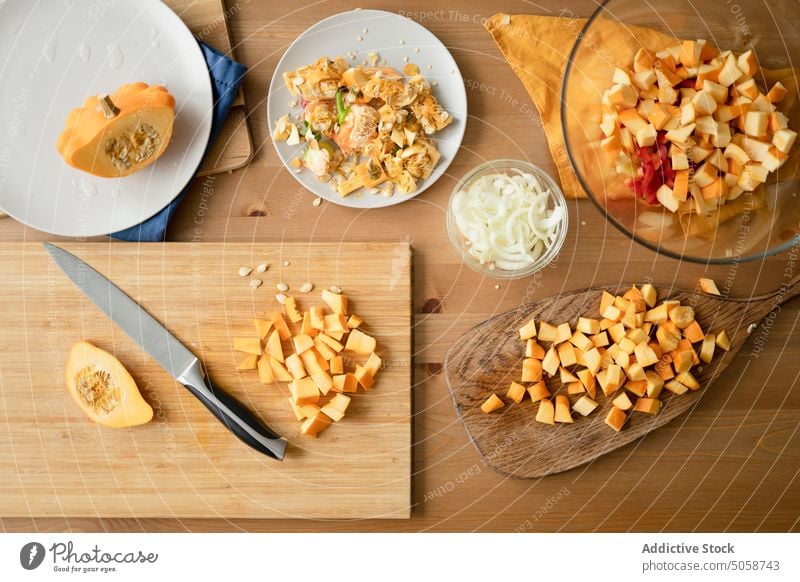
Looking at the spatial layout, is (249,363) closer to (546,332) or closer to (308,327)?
(308,327)

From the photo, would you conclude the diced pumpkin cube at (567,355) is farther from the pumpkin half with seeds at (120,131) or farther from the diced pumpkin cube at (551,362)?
the pumpkin half with seeds at (120,131)

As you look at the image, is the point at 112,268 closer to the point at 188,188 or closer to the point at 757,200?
the point at 188,188

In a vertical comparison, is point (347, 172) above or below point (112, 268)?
above

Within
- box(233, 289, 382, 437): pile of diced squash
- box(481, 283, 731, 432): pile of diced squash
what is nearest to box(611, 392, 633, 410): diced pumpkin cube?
box(481, 283, 731, 432): pile of diced squash

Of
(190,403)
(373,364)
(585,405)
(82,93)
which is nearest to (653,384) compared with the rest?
(585,405)

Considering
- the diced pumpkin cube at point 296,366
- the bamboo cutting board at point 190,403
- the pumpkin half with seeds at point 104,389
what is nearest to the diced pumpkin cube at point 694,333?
the bamboo cutting board at point 190,403

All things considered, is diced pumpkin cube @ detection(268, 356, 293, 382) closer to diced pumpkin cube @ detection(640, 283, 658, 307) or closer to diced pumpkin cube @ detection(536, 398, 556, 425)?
diced pumpkin cube @ detection(536, 398, 556, 425)
